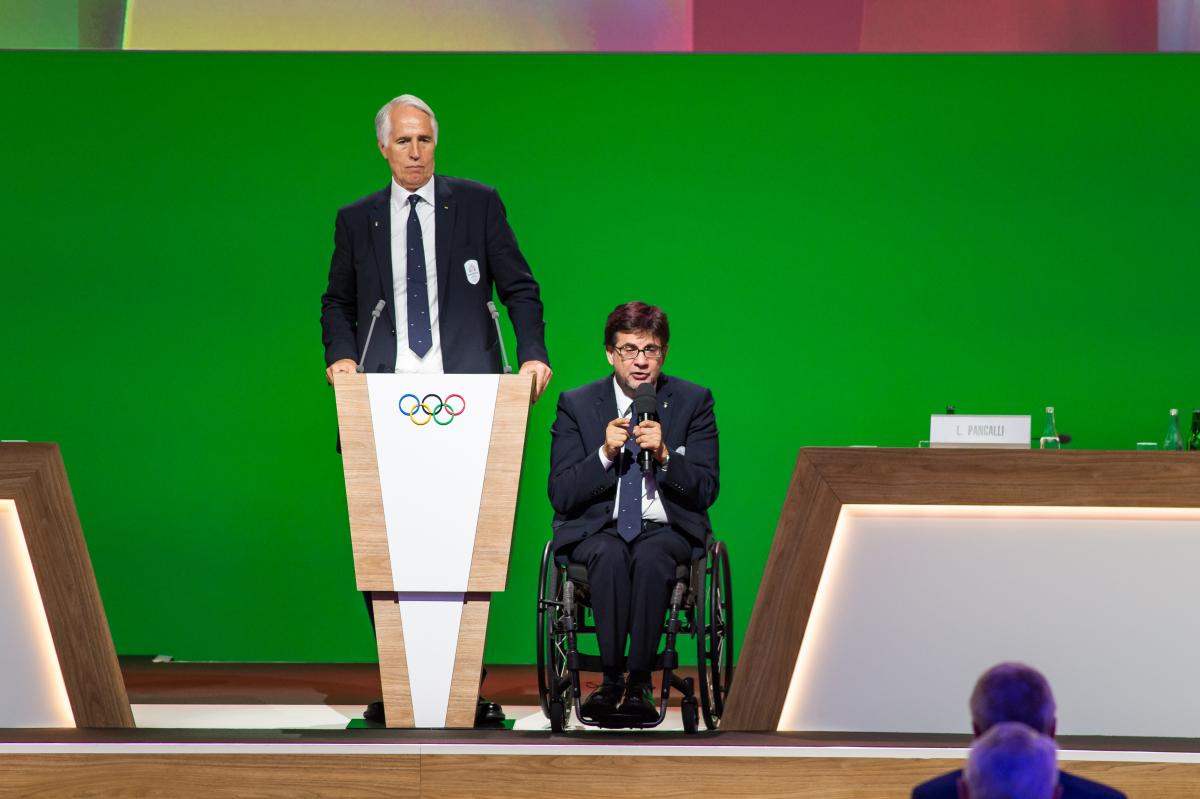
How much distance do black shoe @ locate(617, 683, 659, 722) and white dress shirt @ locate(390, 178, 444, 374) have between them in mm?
956

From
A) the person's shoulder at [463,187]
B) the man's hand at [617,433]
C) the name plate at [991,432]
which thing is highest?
the person's shoulder at [463,187]

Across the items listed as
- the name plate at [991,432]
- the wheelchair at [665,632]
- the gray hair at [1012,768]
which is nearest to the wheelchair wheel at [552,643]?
the wheelchair at [665,632]

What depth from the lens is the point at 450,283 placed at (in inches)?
140

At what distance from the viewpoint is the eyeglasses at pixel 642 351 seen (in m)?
3.30

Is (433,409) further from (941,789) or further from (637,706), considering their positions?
(941,789)

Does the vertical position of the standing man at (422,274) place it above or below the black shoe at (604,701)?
above

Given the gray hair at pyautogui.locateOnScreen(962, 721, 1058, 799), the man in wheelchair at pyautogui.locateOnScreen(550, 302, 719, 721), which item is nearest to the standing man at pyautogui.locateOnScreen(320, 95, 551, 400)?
the man in wheelchair at pyautogui.locateOnScreen(550, 302, 719, 721)

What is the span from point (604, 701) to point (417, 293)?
3.71 feet

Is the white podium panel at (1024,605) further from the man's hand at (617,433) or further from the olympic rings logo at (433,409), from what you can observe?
the olympic rings logo at (433,409)

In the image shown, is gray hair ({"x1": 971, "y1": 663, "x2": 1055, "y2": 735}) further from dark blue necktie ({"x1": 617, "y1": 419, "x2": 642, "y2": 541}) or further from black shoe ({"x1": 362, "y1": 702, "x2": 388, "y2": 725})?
black shoe ({"x1": 362, "y1": 702, "x2": 388, "y2": 725})

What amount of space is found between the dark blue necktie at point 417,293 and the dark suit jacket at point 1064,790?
224 centimetres

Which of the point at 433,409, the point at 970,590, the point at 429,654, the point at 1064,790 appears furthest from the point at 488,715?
the point at 1064,790

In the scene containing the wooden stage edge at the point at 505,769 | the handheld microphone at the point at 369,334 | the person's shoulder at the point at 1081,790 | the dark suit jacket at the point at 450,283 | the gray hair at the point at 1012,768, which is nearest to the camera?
the gray hair at the point at 1012,768

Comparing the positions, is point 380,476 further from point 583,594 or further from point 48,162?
point 48,162
